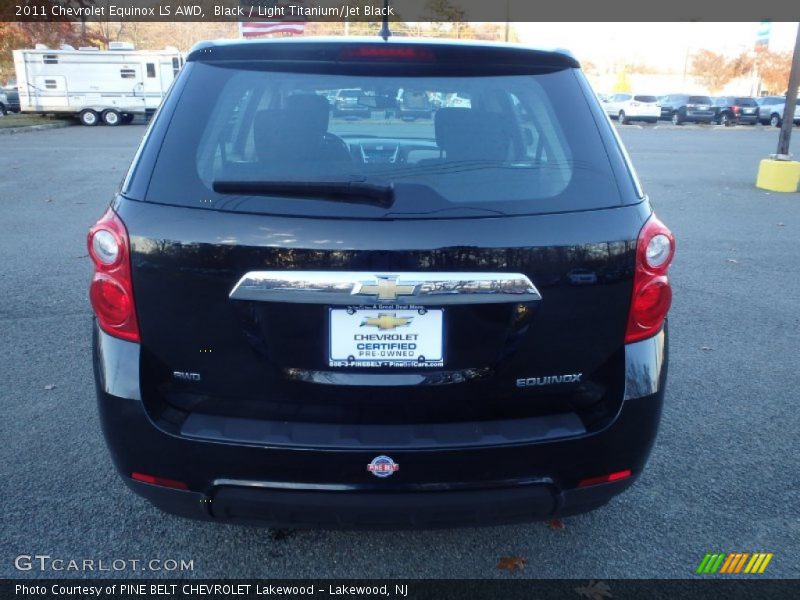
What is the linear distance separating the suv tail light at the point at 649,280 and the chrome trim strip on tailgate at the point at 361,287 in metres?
0.48

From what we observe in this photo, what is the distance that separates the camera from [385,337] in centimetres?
203

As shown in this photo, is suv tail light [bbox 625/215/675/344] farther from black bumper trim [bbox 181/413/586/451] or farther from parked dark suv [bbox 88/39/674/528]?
black bumper trim [bbox 181/413/586/451]

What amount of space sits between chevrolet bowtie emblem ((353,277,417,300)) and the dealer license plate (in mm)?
47

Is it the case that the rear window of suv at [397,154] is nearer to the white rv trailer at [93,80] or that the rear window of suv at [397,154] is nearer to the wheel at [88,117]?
the white rv trailer at [93,80]

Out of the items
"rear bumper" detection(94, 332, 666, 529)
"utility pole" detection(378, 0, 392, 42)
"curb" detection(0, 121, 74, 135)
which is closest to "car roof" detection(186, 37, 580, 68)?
"utility pole" detection(378, 0, 392, 42)

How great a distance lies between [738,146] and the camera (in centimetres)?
2352

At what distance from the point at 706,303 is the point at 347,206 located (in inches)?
181

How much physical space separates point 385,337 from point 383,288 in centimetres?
15

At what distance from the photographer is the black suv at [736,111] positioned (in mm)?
39344

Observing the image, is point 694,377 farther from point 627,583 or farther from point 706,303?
point 627,583

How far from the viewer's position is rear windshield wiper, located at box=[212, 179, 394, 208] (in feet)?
6.71

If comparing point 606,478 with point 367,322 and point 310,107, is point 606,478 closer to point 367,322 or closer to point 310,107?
point 367,322

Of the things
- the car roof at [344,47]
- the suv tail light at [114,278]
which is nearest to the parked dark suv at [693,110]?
the car roof at [344,47]

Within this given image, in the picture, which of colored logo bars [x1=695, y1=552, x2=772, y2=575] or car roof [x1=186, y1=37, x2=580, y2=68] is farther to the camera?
colored logo bars [x1=695, y1=552, x2=772, y2=575]
